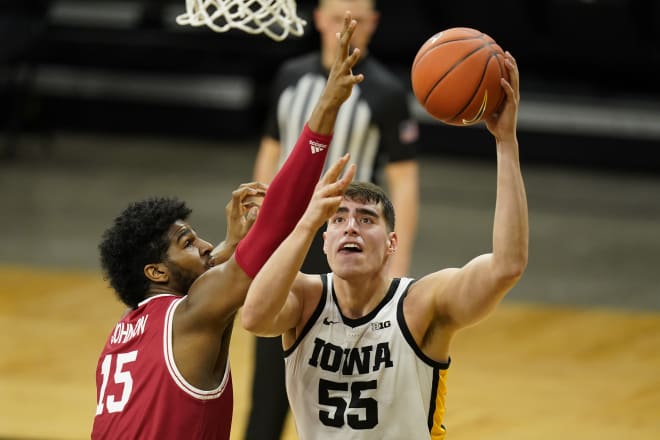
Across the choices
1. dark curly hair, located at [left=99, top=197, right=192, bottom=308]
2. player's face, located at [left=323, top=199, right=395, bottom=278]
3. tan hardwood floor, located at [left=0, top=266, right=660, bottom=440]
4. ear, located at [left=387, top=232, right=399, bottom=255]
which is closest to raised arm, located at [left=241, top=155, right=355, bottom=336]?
player's face, located at [left=323, top=199, right=395, bottom=278]

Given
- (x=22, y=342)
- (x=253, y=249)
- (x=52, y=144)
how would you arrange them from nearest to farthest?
1. (x=253, y=249)
2. (x=22, y=342)
3. (x=52, y=144)

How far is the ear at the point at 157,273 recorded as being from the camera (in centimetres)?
369

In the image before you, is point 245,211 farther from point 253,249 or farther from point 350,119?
point 350,119

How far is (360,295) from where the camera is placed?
3.61m

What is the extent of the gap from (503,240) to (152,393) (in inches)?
43.6

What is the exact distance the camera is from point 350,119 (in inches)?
202

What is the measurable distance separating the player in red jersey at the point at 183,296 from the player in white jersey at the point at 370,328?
Answer: 0.17 m

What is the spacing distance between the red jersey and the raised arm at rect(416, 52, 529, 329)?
782mm

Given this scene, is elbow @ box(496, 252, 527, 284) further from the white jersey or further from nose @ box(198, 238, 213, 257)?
nose @ box(198, 238, 213, 257)

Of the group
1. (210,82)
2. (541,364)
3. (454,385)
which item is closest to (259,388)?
(454,385)

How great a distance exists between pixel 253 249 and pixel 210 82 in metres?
10.5

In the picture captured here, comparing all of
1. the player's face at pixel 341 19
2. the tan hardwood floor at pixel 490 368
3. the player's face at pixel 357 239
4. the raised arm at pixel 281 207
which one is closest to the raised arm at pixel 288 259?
the raised arm at pixel 281 207

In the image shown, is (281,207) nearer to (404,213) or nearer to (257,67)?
(404,213)

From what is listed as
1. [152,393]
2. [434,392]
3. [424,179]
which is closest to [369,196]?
[434,392]
